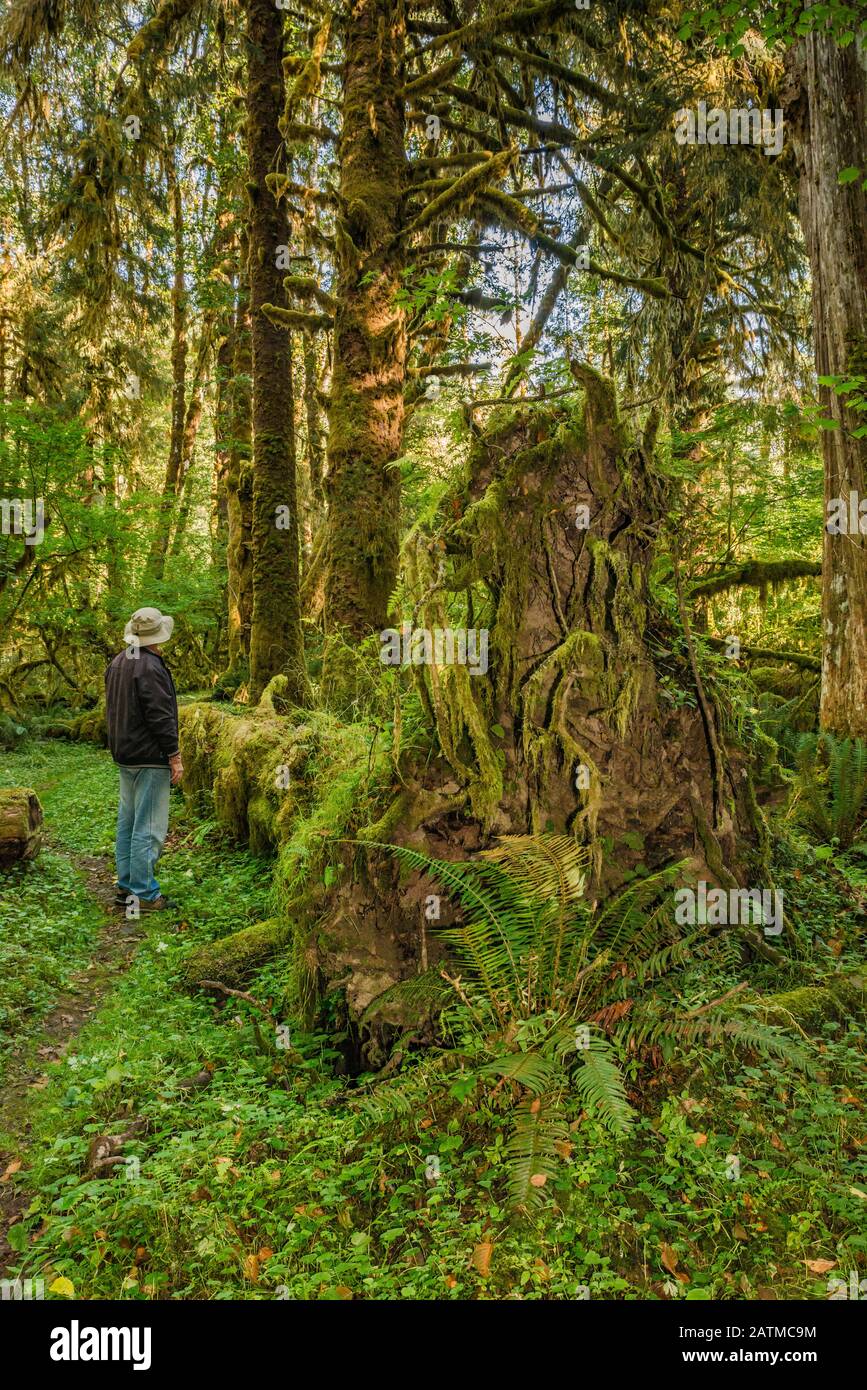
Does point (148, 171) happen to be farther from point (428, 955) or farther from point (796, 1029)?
point (796, 1029)

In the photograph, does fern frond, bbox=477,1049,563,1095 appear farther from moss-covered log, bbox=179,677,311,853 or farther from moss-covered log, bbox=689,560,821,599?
moss-covered log, bbox=689,560,821,599

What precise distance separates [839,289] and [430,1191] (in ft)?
23.2

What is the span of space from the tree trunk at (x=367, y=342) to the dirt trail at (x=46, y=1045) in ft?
10.7

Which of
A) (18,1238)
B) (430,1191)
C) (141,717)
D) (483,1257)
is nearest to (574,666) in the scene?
(430,1191)

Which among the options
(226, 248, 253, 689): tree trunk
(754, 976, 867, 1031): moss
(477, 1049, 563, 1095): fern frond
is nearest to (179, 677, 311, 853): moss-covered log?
(226, 248, 253, 689): tree trunk

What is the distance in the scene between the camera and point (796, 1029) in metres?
3.47

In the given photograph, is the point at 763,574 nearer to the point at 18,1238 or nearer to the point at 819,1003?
the point at 819,1003

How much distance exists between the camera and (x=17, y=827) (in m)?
6.05

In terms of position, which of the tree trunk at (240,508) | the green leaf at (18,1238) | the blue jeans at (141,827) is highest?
the tree trunk at (240,508)

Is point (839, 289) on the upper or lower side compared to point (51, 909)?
upper

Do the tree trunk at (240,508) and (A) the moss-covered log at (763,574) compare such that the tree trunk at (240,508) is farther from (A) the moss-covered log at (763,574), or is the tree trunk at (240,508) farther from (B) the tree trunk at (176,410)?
(A) the moss-covered log at (763,574)

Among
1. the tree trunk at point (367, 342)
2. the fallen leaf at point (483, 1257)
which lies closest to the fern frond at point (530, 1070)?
the fallen leaf at point (483, 1257)

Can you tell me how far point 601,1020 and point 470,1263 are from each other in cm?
117

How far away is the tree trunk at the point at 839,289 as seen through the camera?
6203mm
